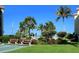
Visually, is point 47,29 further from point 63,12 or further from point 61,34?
point 63,12

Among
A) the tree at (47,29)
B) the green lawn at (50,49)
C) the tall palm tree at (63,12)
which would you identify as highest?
the tall palm tree at (63,12)

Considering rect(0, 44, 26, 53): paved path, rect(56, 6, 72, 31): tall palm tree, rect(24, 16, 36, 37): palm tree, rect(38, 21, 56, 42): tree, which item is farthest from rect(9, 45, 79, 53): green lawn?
rect(56, 6, 72, 31): tall palm tree

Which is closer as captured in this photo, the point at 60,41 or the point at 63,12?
the point at 63,12

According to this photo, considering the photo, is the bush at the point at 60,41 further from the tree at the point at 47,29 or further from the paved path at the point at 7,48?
the paved path at the point at 7,48

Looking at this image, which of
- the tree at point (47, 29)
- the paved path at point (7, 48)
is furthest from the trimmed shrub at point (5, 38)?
the tree at point (47, 29)

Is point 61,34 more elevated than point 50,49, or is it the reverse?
point 61,34

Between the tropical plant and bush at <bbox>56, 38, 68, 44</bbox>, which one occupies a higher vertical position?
the tropical plant

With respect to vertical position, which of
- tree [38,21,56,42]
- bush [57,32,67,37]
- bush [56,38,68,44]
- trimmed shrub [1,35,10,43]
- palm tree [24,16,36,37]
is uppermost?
palm tree [24,16,36,37]

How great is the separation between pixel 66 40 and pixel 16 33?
113 centimetres

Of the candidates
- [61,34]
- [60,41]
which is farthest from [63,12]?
[60,41]

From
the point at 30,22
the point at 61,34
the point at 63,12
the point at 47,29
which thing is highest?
the point at 63,12

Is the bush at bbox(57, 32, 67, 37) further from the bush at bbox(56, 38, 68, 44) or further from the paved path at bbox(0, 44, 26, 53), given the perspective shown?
the paved path at bbox(0, 44, 26, 53)

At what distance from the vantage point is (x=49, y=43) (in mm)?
12609

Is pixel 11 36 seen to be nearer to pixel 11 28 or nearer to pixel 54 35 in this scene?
pixel 11 28
